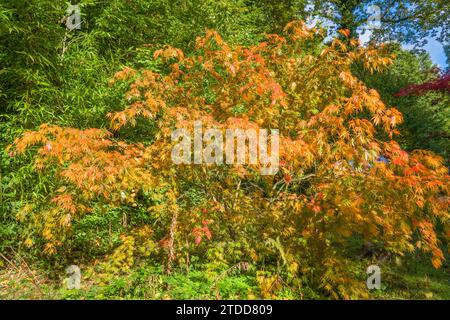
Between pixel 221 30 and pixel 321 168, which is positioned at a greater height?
pixel 221 30

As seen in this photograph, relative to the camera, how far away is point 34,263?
430 cm

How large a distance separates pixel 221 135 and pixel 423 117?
803cm

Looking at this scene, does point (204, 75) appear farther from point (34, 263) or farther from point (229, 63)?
point (34, 263)

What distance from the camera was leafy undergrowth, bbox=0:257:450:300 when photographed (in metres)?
3.25

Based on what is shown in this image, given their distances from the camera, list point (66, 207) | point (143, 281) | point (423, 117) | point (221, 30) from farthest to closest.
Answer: point (423, 117), point (221, 30), point (143, 281), point (66, 207)

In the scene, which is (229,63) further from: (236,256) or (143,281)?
(143,281)

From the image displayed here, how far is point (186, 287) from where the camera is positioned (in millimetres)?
3334

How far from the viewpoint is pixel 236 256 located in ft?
12.1

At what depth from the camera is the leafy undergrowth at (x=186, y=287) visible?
325 centimetres
